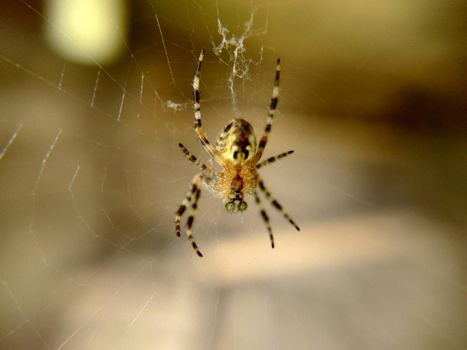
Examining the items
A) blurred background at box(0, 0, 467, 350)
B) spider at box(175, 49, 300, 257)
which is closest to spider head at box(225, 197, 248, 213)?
spider at box(175, 49, 300, 257)

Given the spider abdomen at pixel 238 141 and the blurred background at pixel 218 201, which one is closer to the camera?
the spider abdomen at pixel 238 141

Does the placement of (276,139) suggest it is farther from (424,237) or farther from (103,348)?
(103,348)

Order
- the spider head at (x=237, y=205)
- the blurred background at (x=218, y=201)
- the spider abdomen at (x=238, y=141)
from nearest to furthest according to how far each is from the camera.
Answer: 1. the spider abdomen at (x=238, y=141)
2. the spider head at (x=237, y=205)
3. the blurred background at (x=218, y=201)

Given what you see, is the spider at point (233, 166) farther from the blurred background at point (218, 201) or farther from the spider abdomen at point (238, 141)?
the blurred background at point (218, 201)

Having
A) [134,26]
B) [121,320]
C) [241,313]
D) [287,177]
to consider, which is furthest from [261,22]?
[121,320]

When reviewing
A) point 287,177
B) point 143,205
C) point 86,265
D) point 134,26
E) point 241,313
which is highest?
point 134,26

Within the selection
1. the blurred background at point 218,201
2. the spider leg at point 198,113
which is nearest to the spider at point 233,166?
the spider leg at point 198,113

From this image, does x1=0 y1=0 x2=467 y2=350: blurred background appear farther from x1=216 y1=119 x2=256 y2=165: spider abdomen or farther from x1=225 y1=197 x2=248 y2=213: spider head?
x1=225 y1=197 x2=248 y2=213: spider head
